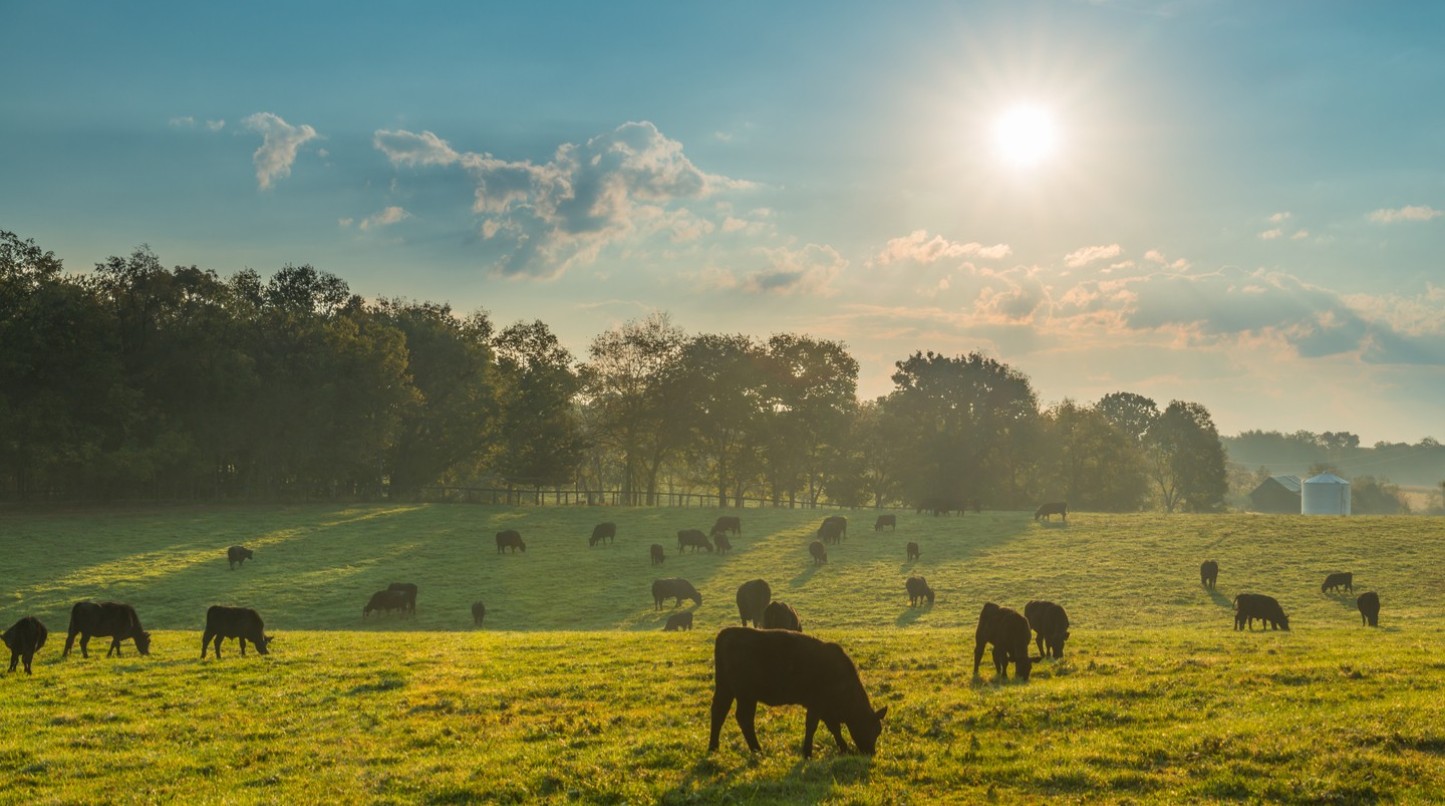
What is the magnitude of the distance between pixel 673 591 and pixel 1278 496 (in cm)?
13137

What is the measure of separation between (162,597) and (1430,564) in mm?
60411

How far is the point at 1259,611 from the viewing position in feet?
103

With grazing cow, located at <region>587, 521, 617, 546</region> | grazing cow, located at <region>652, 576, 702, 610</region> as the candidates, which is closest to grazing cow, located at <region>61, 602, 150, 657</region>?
grazing cow, located at <region>652, 576, 702, 610</region>

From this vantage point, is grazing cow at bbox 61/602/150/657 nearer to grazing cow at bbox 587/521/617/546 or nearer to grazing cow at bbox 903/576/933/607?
grazing cow at bbox 903/576/933/607

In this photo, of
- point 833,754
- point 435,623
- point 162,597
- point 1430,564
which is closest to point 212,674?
point 833,754

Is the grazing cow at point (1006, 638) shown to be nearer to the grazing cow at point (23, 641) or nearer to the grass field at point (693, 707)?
the grass field at point (693, 707)

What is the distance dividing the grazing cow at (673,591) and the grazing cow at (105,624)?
2025 cm

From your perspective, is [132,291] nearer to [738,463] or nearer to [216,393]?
[216,393]

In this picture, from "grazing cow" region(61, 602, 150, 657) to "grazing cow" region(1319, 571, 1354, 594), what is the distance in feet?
147

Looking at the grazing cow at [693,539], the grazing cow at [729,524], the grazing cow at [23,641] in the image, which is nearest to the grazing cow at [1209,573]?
the grazing cow at [693,539]

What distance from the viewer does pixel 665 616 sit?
3769 cm

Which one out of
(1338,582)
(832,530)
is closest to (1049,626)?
(1338,582)

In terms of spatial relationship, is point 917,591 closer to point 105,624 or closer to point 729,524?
point 729,524

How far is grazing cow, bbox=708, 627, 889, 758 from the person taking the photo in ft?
38.3
